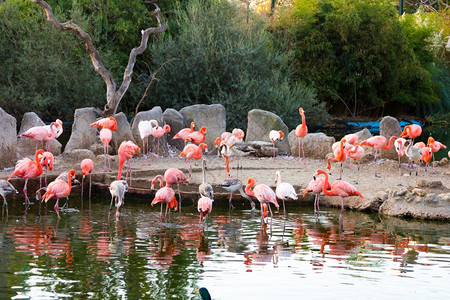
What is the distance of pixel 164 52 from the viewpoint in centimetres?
2208

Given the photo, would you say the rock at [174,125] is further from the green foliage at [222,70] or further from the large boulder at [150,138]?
the green foliage at [222,70]

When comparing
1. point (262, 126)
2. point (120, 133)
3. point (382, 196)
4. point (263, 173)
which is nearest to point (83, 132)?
point (120, 133)

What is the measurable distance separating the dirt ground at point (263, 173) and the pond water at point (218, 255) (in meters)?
0.98

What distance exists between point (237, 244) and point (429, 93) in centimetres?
2310

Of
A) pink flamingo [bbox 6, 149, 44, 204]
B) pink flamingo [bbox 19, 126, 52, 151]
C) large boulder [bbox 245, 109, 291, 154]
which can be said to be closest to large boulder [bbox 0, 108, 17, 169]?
pink flamingo [bbox 19, 126, 52, 151]

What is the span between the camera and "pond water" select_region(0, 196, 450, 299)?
5930 millimetres

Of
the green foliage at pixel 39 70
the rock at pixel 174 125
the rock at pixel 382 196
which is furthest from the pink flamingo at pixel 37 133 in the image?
the green foliage at pixel 39 70

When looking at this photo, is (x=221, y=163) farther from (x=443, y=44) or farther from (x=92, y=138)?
(x=443, y=44)

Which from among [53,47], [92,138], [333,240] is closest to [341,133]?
[53,47]

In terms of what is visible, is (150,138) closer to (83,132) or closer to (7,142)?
(83,132)

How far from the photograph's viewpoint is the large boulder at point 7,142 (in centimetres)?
1220

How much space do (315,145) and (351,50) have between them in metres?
13.9

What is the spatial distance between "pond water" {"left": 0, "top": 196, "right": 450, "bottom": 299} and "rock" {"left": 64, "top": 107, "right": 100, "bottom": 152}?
4.58 m

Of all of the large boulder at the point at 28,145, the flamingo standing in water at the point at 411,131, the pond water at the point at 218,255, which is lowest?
the pond water at the point at 218,255
